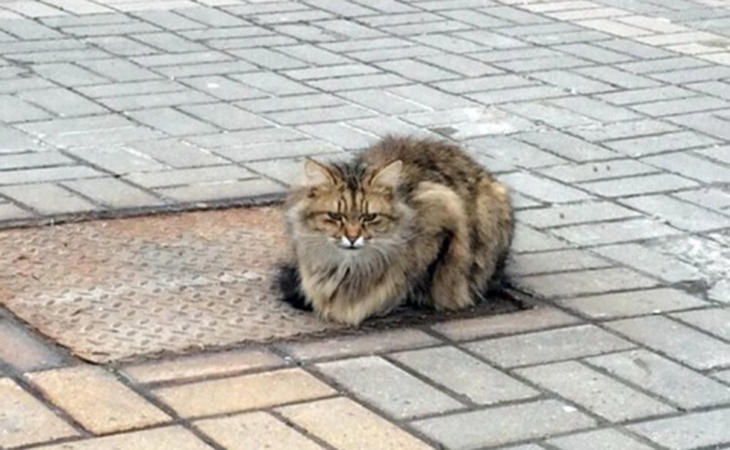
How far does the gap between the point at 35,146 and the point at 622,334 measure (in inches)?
116

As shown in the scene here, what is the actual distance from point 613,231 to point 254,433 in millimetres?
2331

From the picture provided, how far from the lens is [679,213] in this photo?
6.86 m

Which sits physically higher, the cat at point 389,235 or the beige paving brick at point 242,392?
the cat at point 389,235

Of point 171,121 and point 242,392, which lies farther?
point 171,121

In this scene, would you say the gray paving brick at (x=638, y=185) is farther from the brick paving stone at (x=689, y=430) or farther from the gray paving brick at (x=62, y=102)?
the gray paving brick at (x=62, y=102)

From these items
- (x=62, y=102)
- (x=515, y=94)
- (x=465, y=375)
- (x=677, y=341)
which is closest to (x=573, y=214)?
(x=677, y=341)

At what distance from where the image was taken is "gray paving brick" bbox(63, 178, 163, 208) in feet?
21.8

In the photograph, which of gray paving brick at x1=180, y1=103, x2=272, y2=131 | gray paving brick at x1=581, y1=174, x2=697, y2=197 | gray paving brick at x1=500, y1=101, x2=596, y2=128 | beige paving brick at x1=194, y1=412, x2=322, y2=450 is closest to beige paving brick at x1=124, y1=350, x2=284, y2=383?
beige paving brick at x1=194, y1=412, x2=322, y2=450

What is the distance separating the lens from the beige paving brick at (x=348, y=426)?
4688 mm

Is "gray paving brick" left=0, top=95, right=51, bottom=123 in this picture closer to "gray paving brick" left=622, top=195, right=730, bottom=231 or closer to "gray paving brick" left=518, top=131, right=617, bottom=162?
"gray paving brick" left=518, top=131, right=617, bottom=162

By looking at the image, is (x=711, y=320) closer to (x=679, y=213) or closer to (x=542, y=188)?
(x=679, y=213)

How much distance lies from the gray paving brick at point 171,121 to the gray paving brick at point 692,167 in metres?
2.01

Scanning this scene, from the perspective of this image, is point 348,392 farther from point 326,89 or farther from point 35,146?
point 326,89

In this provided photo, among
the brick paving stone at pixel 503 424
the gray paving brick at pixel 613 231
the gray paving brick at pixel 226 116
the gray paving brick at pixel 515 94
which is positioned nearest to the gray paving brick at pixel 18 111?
the gray paving brick at pixel 226 116
